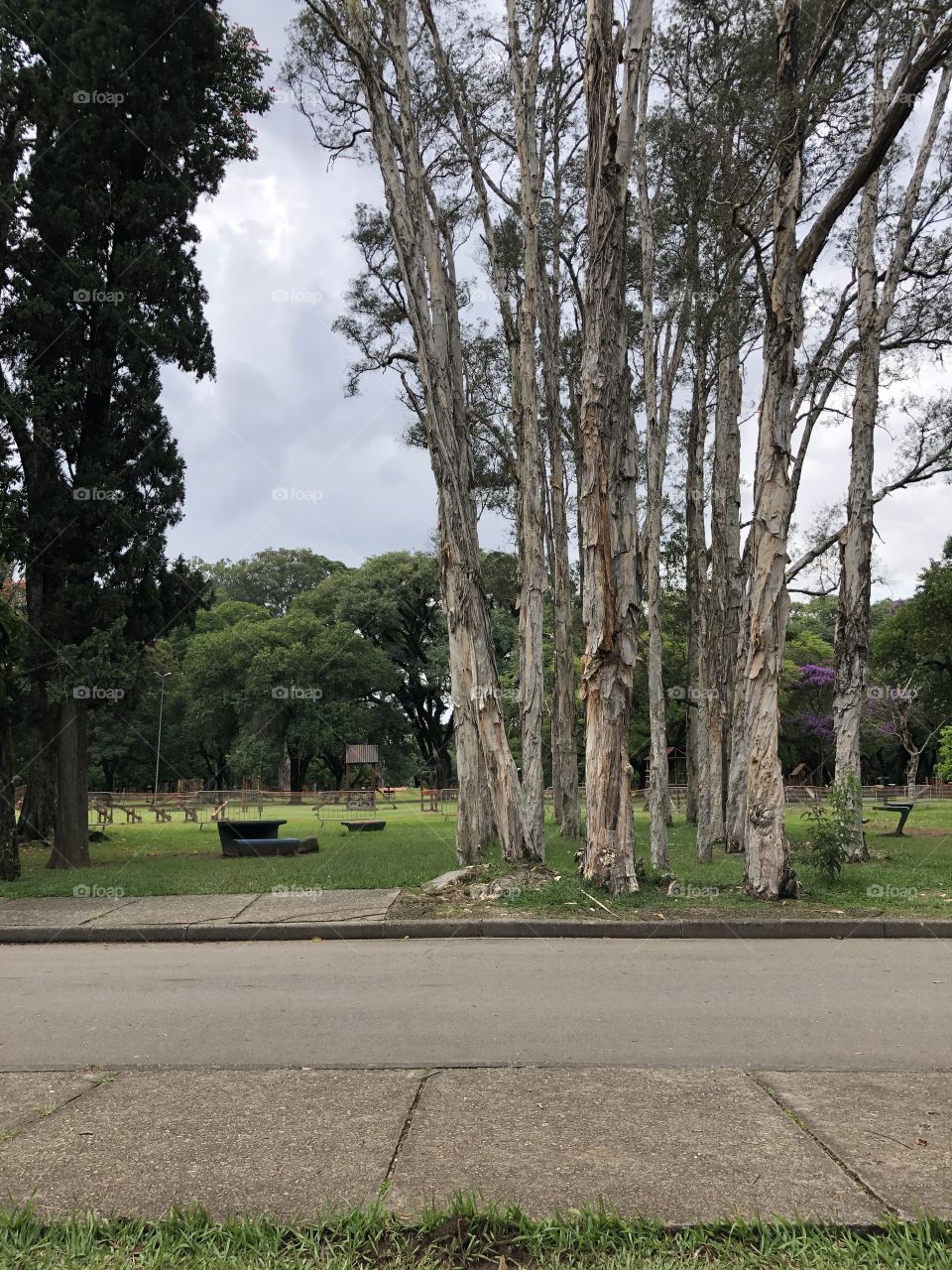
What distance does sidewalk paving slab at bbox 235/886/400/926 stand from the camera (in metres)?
9.57

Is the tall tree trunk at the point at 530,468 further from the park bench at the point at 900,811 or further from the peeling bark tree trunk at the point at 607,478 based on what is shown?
the park bench at the point at 900,811

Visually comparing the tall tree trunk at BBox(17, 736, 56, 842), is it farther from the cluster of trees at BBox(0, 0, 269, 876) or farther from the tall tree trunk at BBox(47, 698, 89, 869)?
the tall tree trunk at BBox(47, 698, 89, 869)

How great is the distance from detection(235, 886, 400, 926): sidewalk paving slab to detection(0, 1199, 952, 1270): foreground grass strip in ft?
21.1

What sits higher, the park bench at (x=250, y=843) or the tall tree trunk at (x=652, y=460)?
the tall tree trunk at (x=652, y=460)

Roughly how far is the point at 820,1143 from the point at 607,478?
24.4 feet

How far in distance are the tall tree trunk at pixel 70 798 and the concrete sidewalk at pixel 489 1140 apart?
12.9 metres

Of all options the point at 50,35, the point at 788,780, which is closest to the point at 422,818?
the point at 50,35

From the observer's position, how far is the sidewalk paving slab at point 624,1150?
317 cm

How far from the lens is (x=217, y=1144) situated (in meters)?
3.67

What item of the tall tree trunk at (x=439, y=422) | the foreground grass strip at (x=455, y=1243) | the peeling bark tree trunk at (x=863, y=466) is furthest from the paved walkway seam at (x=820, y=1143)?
the peeling bark tree trunk at (x=863, y=466)

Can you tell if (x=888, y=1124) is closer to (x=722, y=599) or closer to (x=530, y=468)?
(x=530, y=468)

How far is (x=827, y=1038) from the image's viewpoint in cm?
524

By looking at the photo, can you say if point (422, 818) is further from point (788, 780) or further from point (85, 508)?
point (788, 780)

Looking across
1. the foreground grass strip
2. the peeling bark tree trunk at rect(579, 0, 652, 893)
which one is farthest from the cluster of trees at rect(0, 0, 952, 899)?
the foreground grass strip
